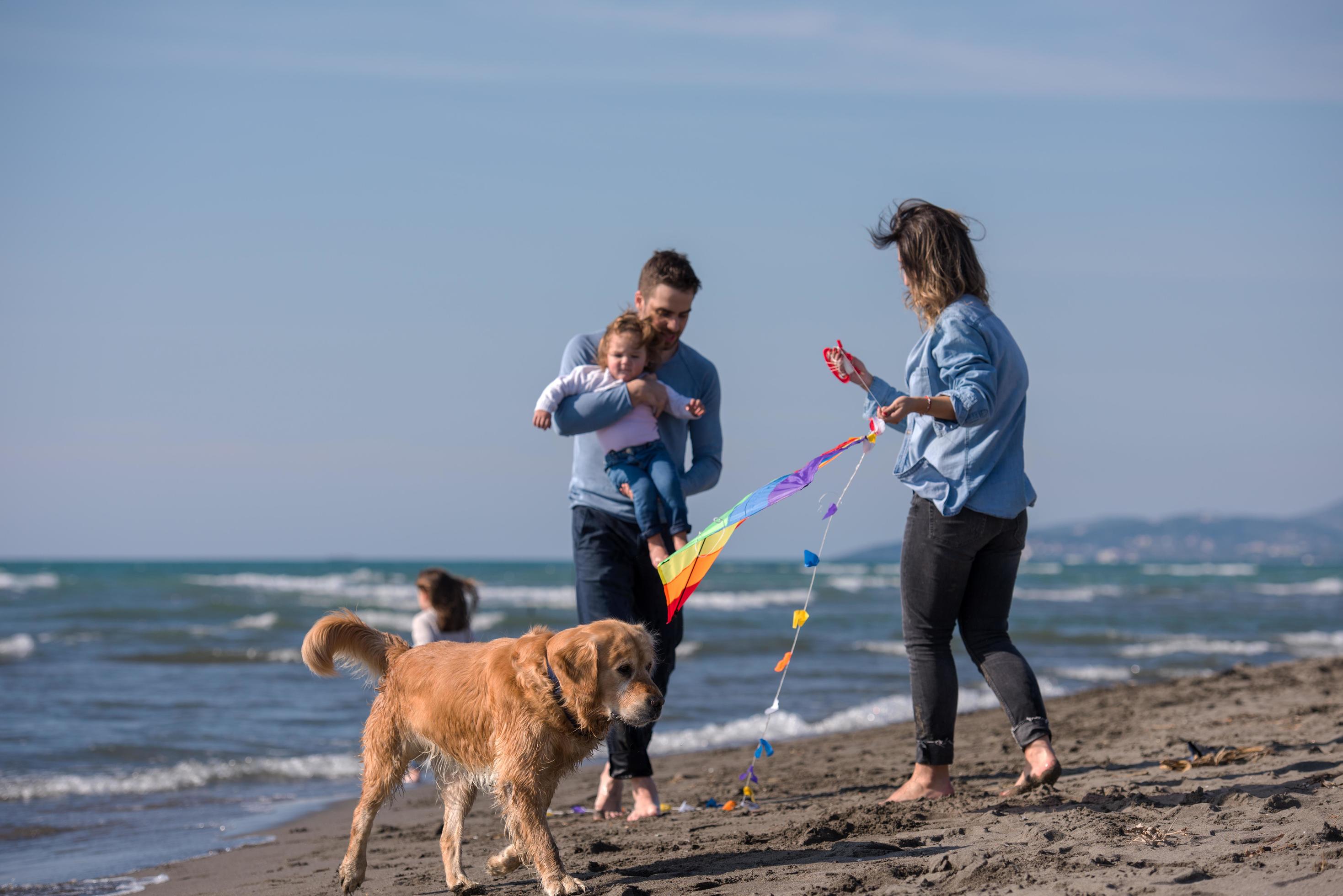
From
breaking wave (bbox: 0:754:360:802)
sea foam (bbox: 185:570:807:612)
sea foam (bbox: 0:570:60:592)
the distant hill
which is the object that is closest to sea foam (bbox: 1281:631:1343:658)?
sea foam (bbox: 185:570:807:612)

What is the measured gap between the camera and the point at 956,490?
4246mm

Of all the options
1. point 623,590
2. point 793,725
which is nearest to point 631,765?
point 623,590

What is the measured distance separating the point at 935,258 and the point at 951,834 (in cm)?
220

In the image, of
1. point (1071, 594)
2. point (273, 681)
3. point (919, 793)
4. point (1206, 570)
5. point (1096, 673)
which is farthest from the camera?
point (1206, 570)

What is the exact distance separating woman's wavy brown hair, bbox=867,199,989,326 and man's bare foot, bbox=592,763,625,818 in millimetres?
2599

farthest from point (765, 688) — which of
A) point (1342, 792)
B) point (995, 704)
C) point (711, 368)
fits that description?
point (1342, 792)

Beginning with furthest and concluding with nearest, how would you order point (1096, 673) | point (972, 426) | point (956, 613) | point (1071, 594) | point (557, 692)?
point (1071, 594) → point (1096, 673) → point (956, 613) → point (972, 426) → point (557, 692)

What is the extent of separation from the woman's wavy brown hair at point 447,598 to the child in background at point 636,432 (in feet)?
9.22

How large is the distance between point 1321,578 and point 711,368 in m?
60.9

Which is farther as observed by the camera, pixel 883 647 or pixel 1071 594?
pixel 1071 594

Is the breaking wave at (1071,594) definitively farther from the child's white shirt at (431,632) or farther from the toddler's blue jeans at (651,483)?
the toddler's blue jeans at (651,483)

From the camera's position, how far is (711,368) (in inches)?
207

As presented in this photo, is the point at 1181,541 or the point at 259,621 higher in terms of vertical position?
the point at 259,621

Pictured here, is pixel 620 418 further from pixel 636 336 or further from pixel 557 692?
pixel 557 692
